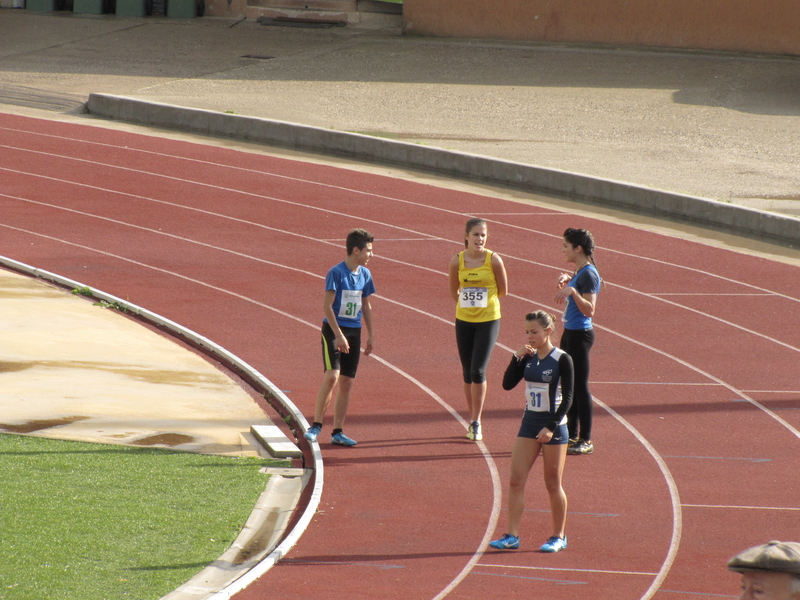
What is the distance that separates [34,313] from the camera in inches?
482

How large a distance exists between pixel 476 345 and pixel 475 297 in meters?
0.40

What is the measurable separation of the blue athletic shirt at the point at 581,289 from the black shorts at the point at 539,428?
169cm

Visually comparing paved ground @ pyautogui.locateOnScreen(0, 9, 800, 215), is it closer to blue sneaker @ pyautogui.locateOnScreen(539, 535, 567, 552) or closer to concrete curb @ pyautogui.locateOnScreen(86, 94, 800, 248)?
concrete curb @ pyautogui.locateOnScreen(86, 94, 800, 248)

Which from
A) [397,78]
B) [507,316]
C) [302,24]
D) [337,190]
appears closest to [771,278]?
[507,316]

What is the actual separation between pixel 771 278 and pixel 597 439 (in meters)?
6.83

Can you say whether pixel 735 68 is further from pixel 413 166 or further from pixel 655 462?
pixel 655 462

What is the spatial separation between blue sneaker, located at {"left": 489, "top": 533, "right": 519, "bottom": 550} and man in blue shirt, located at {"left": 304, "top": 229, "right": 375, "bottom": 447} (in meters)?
2.11

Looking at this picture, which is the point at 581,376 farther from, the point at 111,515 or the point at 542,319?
the point at 111,515

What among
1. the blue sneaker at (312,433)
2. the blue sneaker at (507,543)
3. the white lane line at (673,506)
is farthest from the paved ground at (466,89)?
the blue sneaker at (507,543)

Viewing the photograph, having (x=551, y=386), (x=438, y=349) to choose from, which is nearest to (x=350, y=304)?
(x=551, y=386)

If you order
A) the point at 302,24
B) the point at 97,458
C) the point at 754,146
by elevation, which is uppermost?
the point at 302,24

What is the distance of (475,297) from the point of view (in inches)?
344

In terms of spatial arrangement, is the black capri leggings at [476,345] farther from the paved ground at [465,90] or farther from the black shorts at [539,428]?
the paved ground at [465,90]

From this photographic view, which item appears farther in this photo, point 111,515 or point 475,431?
point 475,431
